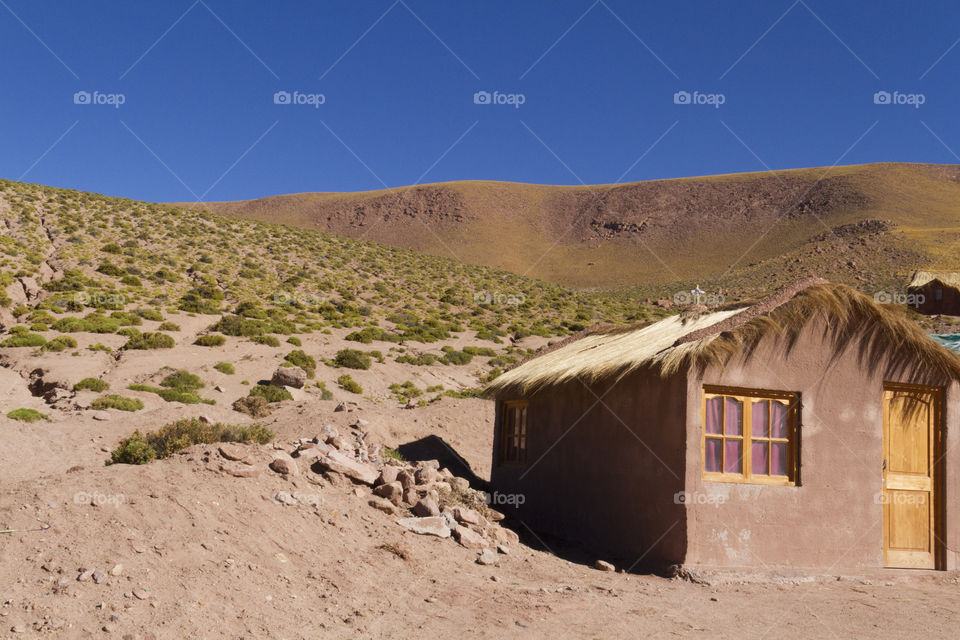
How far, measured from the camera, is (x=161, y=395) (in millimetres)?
21844

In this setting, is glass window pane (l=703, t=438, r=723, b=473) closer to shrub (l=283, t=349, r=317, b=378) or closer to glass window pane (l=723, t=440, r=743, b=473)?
glass window pane (l=723, t=440, r=743, b=473)

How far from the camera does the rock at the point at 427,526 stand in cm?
980

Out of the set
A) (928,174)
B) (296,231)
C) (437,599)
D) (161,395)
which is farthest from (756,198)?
(437,599)

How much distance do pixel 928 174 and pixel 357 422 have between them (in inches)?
4329

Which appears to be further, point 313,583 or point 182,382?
point 182,382

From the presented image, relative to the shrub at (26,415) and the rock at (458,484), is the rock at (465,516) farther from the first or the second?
the shrub at (26,415)

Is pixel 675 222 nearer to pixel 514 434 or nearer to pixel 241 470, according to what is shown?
pixel 514 434

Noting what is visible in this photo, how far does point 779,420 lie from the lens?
984 centimetres

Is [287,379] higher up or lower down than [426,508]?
higher up

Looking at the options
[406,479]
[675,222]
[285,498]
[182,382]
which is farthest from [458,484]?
[675,222]

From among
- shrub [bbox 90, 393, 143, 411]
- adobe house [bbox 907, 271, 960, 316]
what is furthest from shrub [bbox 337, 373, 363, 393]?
adobe house [bbox 907, 271, 960, 316]

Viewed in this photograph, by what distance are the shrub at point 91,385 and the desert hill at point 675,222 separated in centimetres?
5434

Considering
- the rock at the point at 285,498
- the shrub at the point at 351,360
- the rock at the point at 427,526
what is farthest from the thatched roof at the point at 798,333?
the shrub at the point at 351,360

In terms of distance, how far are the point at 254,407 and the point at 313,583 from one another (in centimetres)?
1344
